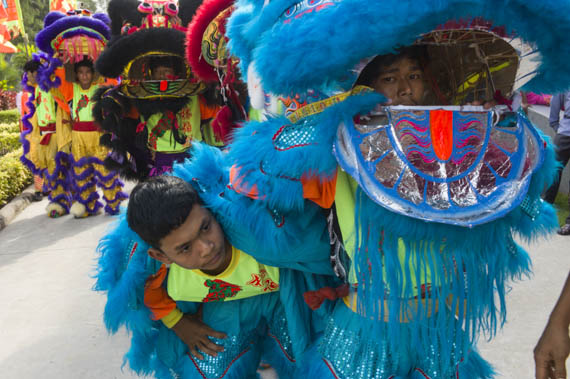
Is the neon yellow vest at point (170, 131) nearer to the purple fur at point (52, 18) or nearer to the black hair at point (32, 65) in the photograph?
the purple fur at point (52, 18)

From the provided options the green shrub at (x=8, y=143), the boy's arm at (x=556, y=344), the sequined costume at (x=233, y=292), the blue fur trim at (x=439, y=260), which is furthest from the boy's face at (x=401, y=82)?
the green shrub at (x=8, y=143)

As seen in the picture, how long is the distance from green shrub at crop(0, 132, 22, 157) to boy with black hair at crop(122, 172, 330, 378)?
8.28 metres

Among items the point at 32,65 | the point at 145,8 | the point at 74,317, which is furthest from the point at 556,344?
the point at 32,65

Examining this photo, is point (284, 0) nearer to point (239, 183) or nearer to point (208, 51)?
point (239, 183)

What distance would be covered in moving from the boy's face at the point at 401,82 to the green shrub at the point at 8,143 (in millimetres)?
8937

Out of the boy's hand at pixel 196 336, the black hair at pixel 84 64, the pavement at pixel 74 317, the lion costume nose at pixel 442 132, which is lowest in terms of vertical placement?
the pavement at pixel 74 317

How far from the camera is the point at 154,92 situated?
3.79m

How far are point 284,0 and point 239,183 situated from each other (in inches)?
20.0

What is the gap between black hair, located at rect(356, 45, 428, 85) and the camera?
1.43 metres

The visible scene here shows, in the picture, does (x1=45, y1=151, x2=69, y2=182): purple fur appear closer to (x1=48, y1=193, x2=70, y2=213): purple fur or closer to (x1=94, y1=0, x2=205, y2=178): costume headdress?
(x1=48, y1=193, x2=70, y2=213): purple fur

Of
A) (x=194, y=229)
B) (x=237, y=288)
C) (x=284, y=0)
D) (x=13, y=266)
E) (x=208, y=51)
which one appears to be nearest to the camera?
(x=284, y=0)

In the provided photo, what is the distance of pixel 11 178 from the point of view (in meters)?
7.27

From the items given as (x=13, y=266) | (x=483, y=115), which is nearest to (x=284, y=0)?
(x=483, y=115)

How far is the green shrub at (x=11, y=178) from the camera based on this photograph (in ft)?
22.4
